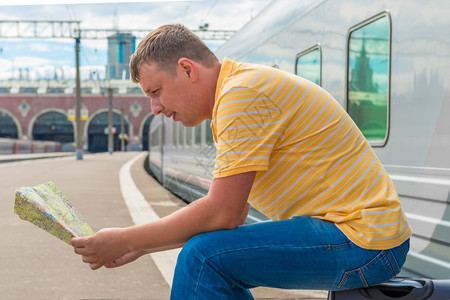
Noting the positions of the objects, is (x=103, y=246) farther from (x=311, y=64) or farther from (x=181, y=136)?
(x=181, y=136)

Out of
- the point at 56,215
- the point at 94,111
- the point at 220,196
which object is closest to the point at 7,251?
the point at 56,215

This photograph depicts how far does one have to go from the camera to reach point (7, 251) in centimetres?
600

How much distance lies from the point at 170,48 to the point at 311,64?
10.9 ft

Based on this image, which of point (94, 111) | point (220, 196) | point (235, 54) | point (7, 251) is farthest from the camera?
point (94, 111)

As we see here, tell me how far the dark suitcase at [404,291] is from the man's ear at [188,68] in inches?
29.7

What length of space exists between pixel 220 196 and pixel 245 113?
234mm

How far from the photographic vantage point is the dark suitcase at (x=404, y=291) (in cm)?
184

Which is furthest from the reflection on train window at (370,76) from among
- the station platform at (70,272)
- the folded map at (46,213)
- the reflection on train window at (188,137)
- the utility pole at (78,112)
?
the utility pole at (78,112)

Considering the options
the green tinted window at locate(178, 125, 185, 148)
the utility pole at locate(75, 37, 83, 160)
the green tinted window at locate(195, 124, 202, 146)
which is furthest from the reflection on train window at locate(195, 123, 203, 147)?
the utility pole at locate(75, 37, 83, 160)

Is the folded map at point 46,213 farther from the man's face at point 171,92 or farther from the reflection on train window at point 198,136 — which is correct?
the reflection on train window at point 198,136

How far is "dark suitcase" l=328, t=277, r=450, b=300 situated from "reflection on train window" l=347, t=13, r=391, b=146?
2056mm

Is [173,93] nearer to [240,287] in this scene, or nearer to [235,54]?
[240,287]

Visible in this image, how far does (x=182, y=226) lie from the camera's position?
184cm

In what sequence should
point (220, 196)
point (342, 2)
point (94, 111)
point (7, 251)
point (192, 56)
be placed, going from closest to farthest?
point (220, 196)
point (192, 56)
point (342, 2)
point (7, 251)
point (94, 111)
